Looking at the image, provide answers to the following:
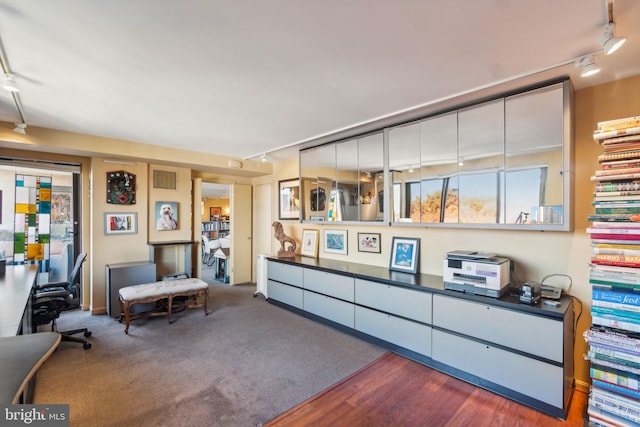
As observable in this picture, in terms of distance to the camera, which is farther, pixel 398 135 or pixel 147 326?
pixel 147 326

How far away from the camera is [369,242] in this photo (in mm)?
4098

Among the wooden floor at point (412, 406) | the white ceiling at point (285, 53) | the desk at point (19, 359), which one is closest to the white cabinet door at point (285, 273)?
the wooden floor at point (412, 406)

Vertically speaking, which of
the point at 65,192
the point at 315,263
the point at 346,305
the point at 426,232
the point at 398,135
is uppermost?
the point at 398,135

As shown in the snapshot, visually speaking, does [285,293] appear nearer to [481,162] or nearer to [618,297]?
[481,162]

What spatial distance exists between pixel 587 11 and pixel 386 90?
4.42ft

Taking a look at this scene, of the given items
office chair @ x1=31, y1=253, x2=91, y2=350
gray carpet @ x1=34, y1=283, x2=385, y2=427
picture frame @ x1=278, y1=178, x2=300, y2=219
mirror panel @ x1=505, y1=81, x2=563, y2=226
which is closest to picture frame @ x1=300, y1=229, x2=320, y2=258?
picture frame @ x1=278, y1=178, x2=300, y2=219

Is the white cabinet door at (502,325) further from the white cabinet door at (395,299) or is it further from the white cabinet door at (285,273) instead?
the white cabinet door at (285,273)

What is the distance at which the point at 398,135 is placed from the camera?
3.43 metres

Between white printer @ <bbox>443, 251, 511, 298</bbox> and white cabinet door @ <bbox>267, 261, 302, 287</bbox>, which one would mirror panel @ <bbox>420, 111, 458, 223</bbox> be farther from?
white cabinet door @ <bbox>267, 261, 302, 287</bbox>

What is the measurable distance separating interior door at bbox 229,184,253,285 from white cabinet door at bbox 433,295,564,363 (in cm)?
449

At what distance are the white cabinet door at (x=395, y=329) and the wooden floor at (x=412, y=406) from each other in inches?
11.4

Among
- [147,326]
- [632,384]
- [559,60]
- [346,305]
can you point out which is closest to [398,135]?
[559,60]

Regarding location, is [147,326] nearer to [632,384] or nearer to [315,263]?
[315,263]

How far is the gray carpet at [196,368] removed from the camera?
7.16 ft
